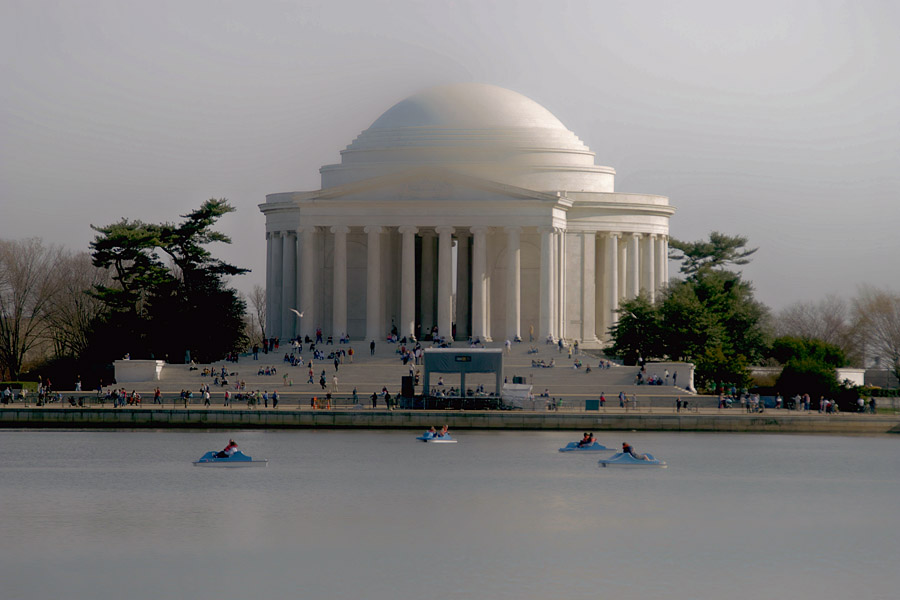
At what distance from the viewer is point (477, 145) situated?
137125 millimetres

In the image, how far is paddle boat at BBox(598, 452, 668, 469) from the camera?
79.5m

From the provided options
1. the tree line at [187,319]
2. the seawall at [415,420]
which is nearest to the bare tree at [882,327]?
the tree line at [187,319]

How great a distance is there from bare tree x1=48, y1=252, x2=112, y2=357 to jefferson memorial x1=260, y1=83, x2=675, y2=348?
1603cm

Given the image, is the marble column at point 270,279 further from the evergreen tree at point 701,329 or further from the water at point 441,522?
the water at point 441,522

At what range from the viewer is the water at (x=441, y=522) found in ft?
163

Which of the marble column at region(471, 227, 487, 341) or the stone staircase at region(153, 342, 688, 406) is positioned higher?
the marble column at region(471, 227, 487, 341)

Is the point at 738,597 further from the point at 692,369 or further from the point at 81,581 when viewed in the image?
the point at 692,369

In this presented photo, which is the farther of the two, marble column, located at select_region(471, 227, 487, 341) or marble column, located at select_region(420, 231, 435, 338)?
marble column, located at select_region(420, 231, 435, 338)

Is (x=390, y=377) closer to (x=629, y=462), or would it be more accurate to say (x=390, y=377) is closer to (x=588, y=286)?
(x=588, y=286)

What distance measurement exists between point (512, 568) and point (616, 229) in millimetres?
87302

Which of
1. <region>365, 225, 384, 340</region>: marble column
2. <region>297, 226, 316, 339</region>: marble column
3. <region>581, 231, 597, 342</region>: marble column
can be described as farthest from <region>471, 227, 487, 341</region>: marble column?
<region>297, 226, 316, 339</region>: marble column

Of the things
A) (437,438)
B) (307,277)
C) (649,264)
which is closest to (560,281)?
(649,264)

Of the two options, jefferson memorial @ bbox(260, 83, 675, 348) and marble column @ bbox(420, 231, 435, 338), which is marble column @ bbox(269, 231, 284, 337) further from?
marble column @ bbox(420, 231, 435, 338)

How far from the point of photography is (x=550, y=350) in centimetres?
12144
